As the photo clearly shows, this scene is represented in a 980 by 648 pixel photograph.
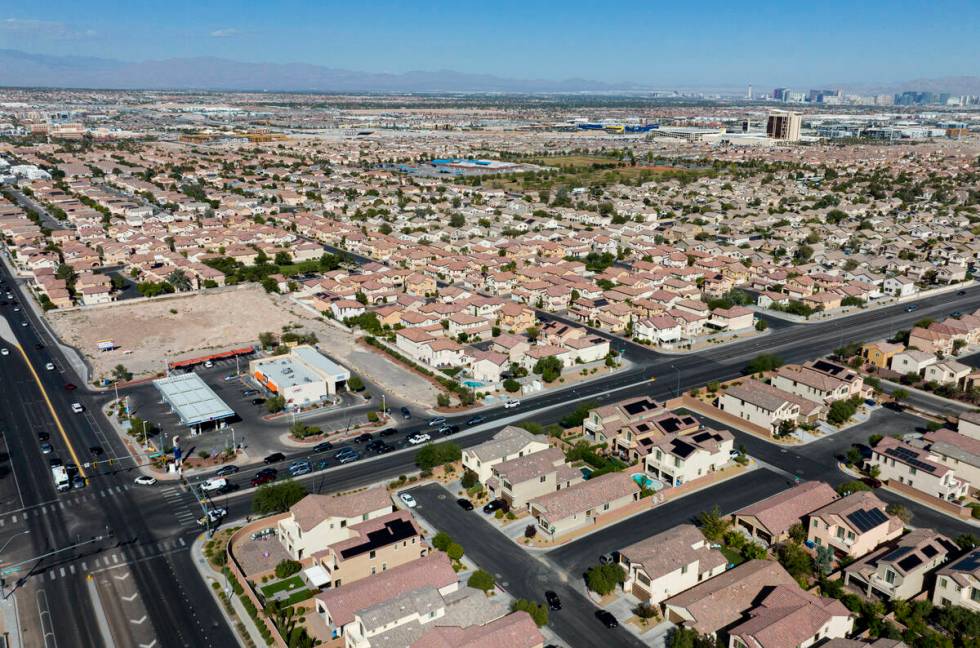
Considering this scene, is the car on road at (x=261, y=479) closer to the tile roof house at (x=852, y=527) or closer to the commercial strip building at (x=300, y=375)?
the commercial strip building at (x=300, y=375)

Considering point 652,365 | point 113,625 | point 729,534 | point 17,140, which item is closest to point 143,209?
point 652,365

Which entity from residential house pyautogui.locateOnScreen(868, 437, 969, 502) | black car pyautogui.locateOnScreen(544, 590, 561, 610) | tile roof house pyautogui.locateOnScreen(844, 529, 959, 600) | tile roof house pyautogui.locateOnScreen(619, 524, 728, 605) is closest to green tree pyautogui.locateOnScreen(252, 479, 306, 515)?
black car pyautogui.locateOnScreen(544, 590, 561, 610)

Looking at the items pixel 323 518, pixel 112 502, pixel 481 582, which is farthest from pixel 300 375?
pixel 481 582

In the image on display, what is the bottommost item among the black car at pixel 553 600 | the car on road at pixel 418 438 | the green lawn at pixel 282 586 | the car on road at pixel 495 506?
the green lawn at pixel 282 586

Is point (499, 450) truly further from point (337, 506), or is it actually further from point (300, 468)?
point (300, 468)

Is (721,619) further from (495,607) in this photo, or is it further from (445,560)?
(445,560)

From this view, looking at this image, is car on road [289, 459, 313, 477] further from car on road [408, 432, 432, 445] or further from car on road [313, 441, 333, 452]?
car on road [408, 432, 432, 445]

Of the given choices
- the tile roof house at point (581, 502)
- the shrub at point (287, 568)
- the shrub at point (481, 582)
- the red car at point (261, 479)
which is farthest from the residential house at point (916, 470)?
the red car at point (261, 479)

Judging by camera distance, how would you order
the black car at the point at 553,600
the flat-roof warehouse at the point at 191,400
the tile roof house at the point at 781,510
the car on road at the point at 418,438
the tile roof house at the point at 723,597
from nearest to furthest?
the tile roof house at the point at 723,597 < the black car at the point at 553,600 < the tile roof house at the point at 781,510 < the car on road at the point at 418,438 < the flat-roof warehouse at the point at 191,400
